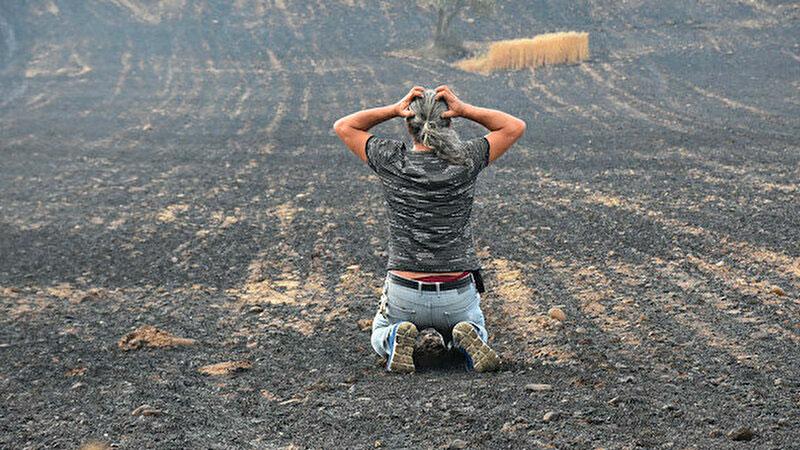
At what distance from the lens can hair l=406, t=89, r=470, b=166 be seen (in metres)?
5.15

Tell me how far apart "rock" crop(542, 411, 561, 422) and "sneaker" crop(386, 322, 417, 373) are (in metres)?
0.93

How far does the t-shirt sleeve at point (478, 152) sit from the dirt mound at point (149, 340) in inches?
96.2

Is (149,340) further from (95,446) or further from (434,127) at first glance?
(434,127)

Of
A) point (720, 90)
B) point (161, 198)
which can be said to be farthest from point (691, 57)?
point (161, 198)

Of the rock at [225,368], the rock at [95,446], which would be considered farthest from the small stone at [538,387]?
the rock at [95,446]

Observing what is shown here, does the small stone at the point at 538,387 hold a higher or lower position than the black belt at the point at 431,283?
lower

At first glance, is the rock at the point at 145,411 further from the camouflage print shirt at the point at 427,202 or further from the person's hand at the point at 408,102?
the person's hand at the point at 408,102

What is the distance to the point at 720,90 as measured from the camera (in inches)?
858

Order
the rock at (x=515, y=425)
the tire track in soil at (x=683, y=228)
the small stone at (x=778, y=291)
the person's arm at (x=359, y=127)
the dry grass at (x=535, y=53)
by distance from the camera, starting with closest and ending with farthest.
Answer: the rock at (x=515, y=425) < the person's arm at (x=359, y=127) < the small stone at (x=778, y=291) < the tire track in soil at (x=683, y=228) < the dry grass at (x=535, y=53)

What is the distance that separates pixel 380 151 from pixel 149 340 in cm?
229

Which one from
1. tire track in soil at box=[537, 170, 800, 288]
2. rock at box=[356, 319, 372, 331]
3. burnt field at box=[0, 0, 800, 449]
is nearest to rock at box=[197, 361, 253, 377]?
burnt field at box=[0, 0, 800, 449]

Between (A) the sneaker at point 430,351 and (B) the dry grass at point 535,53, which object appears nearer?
(A) the sneaker at point 430,351

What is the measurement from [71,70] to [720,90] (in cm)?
1699

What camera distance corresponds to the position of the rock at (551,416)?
4691 mm
